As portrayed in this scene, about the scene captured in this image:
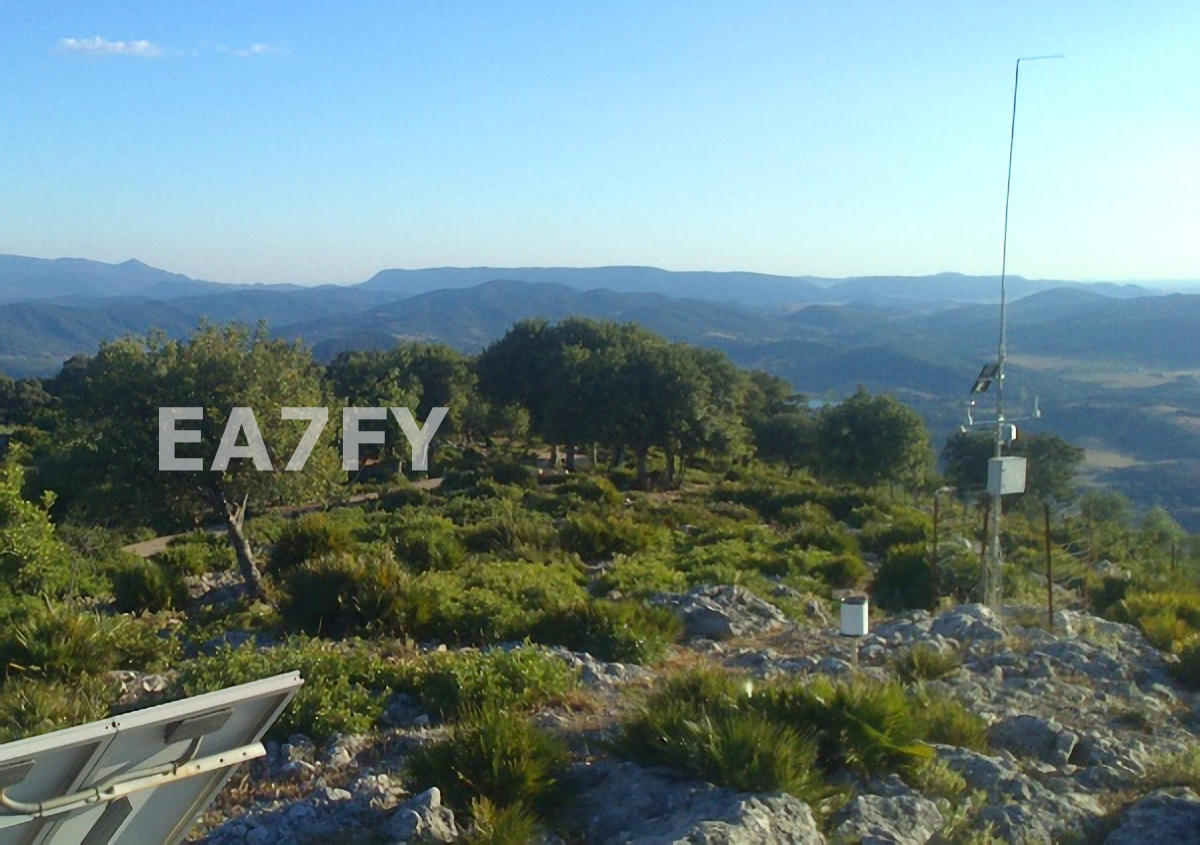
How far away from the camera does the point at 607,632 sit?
8.85 metres

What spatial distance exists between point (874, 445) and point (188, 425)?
81.6 feet

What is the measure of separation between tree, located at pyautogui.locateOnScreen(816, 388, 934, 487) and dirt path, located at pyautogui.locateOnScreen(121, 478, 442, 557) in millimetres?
13152

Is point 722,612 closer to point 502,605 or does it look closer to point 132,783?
point 502,605

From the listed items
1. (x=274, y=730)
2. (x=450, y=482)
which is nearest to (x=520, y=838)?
(x=274, y=730)

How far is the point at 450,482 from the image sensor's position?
31.2m

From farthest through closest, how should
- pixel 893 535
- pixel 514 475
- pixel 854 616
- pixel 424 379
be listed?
pixel 424 379 → pixel 514 475 → pixel 893 535 → pixel 854 616

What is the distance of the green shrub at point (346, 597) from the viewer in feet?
31.3

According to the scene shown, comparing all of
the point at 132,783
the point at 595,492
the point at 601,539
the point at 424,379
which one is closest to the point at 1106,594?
the point at 601,539

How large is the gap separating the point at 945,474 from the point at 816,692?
3519cm

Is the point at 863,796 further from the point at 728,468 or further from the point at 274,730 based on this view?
the point at 728,468

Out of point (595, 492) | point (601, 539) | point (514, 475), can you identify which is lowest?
point (514, 475)

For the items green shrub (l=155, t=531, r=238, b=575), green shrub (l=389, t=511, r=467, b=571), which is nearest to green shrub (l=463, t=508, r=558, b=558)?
green shrub (l=389, t=511, r=467, b=571)

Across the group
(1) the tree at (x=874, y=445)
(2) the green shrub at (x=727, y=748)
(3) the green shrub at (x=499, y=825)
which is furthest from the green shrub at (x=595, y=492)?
(3) the green shrub at (x=499, y=825)

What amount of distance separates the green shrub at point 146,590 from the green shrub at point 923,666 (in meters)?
8.82
